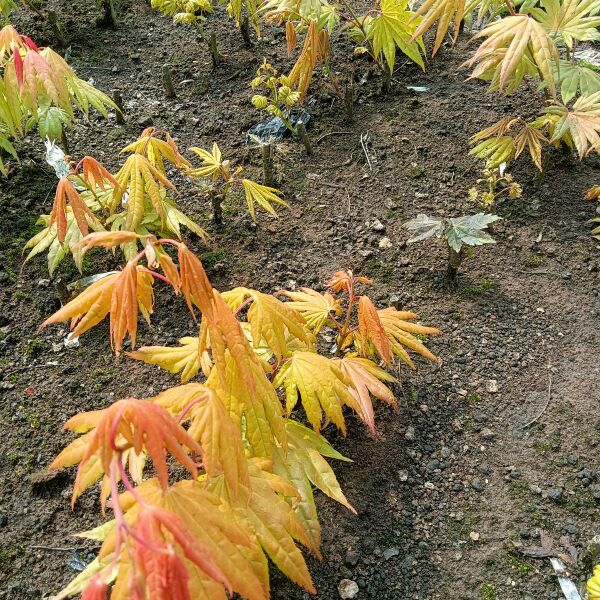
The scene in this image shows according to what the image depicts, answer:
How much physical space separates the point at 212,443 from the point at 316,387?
0.54 metres

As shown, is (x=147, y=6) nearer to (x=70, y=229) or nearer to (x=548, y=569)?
(x=70, y=229)

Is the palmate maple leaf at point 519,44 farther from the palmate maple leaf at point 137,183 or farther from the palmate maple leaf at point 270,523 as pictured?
the palmate maple leaf at point 270,523

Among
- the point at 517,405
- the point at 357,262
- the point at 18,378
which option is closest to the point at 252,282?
the point at 357,262

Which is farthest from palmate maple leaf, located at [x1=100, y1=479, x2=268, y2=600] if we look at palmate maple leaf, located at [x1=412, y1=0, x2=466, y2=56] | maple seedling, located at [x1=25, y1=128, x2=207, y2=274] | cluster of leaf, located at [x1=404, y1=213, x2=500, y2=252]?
palmate maple leaf, located at [x1=412, y1=0, x2=466, y2=56]

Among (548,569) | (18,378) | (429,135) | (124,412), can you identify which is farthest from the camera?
(429,135)

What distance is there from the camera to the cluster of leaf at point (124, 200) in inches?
89.5

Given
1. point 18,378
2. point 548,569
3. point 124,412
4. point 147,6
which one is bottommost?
point 548,569

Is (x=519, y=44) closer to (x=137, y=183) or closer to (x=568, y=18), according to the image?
(x=568, y=18)

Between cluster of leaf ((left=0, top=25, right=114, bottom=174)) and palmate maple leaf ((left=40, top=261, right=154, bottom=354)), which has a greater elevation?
cluster of leaf ((left=0, top=25, right=114, bottom=174))

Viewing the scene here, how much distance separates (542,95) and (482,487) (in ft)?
7.77

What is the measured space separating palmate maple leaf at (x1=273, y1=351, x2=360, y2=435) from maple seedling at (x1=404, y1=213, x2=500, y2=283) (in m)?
0.99

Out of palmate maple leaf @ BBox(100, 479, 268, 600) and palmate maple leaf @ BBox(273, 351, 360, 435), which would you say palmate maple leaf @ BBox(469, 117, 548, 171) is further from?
palmate maple leaf @ BBox(100, 479, 268, 600)

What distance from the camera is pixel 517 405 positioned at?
2402 millimetres

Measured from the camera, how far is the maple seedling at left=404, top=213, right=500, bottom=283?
262 cm
